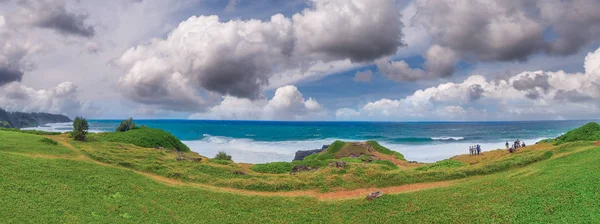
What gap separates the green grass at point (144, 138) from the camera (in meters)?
57.5

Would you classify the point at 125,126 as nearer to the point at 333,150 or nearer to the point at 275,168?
the point at 275,168

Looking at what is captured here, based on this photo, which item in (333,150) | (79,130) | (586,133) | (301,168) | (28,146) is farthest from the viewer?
(333,150)

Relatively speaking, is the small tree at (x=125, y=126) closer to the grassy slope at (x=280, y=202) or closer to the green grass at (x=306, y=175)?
the green grass at (x=306, y=175)

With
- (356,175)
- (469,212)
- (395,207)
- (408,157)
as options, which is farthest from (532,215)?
(408,157)

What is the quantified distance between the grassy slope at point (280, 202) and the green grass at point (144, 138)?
92.7 ft

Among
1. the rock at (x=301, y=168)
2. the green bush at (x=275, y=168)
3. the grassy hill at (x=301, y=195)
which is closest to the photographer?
the grassy hill at (x=301, y=195)

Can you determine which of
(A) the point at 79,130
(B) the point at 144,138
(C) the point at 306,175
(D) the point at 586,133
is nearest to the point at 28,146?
(A) the point at 79,130

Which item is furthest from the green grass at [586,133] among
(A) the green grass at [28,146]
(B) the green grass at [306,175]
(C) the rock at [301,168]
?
(A) the green grass at [28,146]

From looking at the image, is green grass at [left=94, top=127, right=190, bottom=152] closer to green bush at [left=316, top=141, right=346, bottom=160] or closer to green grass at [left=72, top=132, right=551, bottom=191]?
green grass at [left=72, top=132, right=551, bottom=191]

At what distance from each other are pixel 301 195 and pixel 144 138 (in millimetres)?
42305

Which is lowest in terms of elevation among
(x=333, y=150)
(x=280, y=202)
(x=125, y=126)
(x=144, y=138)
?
(x=280, y=202)

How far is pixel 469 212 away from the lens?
2050 centimetres

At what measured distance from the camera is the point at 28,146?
36781 mm

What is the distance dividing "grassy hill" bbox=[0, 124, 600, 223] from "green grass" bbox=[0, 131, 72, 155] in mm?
368
